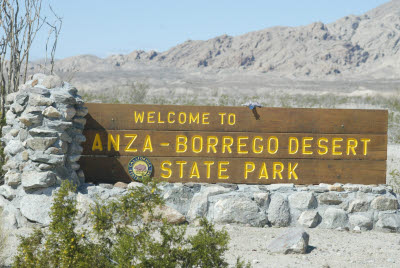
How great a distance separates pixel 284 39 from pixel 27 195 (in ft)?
292

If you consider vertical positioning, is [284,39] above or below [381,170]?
above

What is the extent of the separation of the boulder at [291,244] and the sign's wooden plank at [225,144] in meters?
1.71

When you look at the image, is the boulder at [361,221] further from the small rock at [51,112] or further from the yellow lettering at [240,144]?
the small rock at [51,112]

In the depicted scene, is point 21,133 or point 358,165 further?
point 358,165

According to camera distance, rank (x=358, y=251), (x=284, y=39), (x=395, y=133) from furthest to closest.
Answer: (x=284, y=39), (x=395, y=133), (x=358, y=251)

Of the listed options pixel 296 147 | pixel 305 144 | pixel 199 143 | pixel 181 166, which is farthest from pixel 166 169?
pixel 305 144

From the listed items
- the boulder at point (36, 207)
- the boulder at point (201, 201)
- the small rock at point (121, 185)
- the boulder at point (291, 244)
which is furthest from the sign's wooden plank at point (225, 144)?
the boulder at point (291, 244)

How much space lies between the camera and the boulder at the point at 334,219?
7.07 m

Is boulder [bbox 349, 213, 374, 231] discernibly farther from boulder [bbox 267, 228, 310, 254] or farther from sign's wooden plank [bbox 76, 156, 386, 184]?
boulder [bbox 267, 228, 310, 254]

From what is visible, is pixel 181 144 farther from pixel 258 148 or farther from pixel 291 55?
pixel 291 55

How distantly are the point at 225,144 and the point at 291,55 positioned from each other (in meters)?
81.1

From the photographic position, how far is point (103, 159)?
7.43m

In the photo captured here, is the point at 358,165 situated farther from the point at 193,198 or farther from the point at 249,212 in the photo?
the point at 193,198


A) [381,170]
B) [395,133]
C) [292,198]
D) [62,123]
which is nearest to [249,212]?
[292,198]
